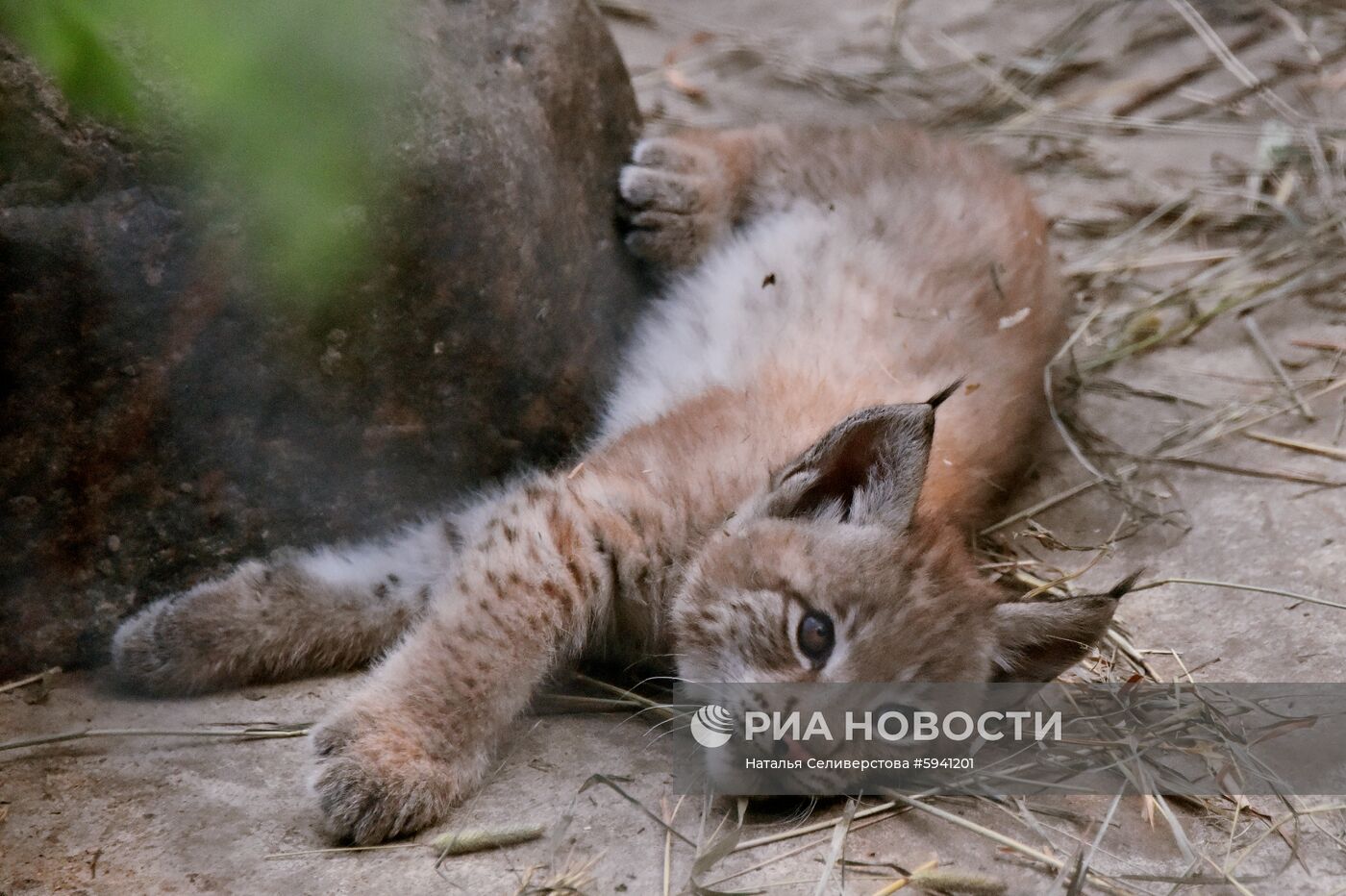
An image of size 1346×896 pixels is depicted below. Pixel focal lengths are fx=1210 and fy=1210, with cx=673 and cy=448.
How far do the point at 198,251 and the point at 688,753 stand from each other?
1.64 metres

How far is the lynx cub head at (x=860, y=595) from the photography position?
2742 mm

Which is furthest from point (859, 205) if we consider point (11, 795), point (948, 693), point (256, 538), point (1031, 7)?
point (1031, 7)

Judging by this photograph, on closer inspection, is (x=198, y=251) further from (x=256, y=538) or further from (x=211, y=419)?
(x=256, y=538)

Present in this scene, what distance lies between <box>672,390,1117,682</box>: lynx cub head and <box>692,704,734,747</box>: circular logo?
0.27ft

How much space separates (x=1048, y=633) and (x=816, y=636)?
560 millimetres

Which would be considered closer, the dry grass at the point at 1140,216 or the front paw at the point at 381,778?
the front paw at the point at 381,778

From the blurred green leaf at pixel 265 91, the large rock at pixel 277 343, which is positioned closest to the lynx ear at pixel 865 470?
the large rock at pixel 277 343

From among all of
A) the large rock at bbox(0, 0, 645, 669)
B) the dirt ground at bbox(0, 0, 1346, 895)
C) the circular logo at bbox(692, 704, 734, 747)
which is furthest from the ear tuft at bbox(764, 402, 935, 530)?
the large rock at bbox(0, 0, 645, 669)

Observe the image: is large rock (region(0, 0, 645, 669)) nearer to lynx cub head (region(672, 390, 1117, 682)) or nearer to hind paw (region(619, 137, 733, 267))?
hind paw (region(619, 137, 733, 267))

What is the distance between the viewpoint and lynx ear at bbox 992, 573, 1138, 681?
275 cm

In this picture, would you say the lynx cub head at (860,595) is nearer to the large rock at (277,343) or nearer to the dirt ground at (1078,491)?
the dirt ground at (1078,491)

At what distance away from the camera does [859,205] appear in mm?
4270

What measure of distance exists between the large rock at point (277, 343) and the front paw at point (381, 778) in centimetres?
76

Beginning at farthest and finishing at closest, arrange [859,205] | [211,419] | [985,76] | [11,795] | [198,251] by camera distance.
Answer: [985,76], [859,205], [211,419], [198,251], [11,795]
